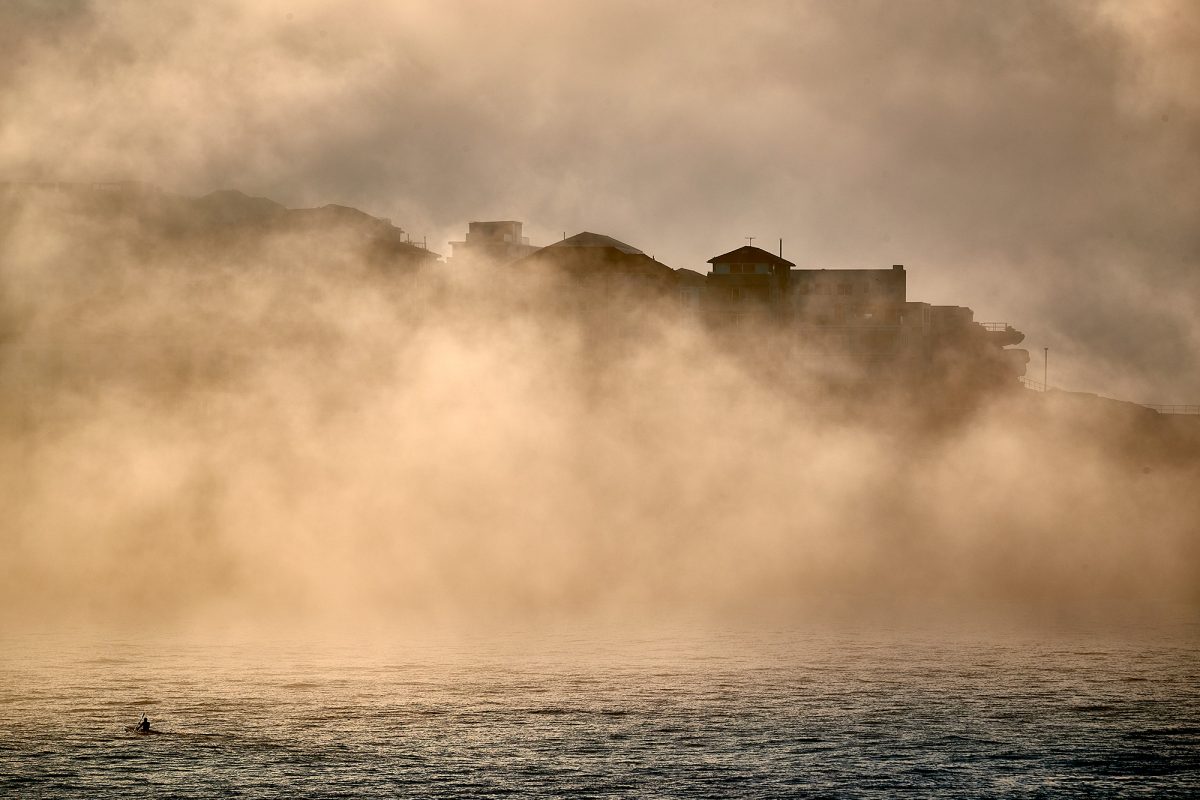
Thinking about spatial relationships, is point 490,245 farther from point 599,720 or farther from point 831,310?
point 599,720

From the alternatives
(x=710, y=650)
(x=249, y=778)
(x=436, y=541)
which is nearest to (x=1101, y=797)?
(x=249, y=778)

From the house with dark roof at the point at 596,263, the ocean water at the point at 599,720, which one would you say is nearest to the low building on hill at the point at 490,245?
the house with dark roof at the point at 596,263

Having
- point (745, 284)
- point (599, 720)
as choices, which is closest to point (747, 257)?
point (745, 284)

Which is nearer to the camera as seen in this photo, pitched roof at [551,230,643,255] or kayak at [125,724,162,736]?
kayak at [125,724,162,736]

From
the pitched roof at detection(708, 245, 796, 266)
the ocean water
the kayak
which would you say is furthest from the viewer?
the pitched roof at detection(708, 245, 796, 266)

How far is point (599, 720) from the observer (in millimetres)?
66000

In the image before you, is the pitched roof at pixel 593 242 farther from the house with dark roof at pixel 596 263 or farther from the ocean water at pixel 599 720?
the ocean water at pixel 599 720

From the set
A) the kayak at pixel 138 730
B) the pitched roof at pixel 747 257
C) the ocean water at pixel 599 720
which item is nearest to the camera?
the ocean water at pixel 599 720

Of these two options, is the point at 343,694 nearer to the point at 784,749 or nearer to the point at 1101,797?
the point at 784,749

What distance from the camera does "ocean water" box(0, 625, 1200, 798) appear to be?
52562 millimetres

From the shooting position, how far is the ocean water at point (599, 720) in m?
52.6

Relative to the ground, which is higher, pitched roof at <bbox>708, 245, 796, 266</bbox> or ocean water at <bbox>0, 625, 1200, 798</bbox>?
pitched roof at <bbox>708, 245, 796, 266</bbox>

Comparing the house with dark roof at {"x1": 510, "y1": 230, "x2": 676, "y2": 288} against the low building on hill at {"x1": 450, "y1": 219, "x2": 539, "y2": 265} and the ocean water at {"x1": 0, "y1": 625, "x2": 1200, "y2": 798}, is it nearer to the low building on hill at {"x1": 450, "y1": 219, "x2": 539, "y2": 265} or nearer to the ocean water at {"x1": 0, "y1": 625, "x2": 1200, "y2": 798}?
the low building on hill at {"x1": 450, "y1": 219, "x2": 539, "y2": 265}

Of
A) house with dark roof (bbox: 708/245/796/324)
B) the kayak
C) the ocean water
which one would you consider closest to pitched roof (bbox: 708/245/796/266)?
house with dark roof (bbox: 708/245/796/324)
